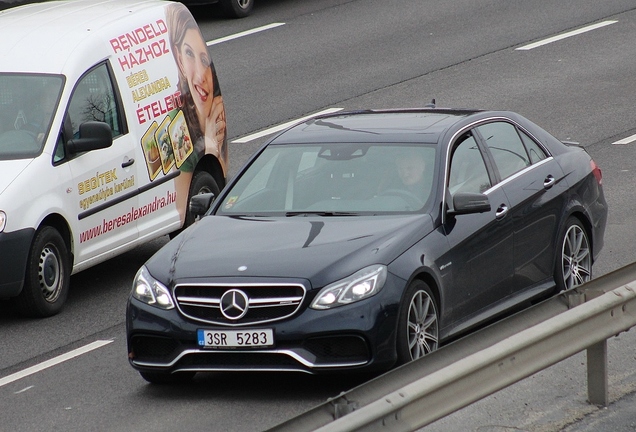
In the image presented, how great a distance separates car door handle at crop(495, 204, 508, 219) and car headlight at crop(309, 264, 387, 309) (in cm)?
143

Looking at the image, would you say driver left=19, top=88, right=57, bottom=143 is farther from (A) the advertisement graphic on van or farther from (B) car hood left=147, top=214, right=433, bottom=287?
(B) car hood left=147, top=214, right=433, bottom=287

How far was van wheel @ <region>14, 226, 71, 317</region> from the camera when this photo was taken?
10.2 metres

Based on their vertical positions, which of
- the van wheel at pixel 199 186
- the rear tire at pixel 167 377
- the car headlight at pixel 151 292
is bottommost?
the van wheel at pixel 199 186

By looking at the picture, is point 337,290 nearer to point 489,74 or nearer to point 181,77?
point 181,77

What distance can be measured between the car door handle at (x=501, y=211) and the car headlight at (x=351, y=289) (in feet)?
4.70

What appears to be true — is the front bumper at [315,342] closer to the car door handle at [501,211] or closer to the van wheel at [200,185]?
the car door handle at [501,211]

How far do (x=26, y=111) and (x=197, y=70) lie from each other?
222cm

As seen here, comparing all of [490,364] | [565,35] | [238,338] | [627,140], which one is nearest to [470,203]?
[238,338]

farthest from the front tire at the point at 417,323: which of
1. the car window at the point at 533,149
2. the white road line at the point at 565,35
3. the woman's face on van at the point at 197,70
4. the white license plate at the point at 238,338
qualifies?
the white road line at the point at 565,35

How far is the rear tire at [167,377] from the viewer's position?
8234 millimetres

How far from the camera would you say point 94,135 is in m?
10.6

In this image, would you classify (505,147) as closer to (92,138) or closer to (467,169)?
(467,169)

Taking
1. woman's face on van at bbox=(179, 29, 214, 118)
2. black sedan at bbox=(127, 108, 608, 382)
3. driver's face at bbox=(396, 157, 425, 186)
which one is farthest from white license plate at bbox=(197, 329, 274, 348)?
woman's face on van at bbox=(179, 29, 214, 118)

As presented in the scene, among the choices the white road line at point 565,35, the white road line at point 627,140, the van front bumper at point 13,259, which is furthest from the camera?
the white road line at point 565,35
